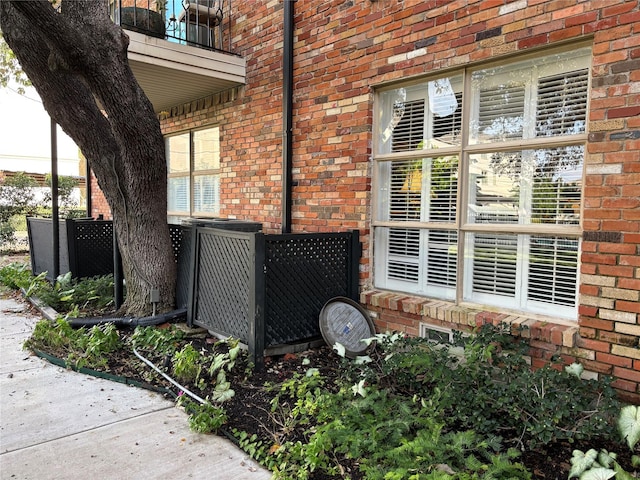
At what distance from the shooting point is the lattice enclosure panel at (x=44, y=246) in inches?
281

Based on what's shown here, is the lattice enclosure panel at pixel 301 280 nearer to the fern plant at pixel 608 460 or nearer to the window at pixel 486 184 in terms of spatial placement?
the window at pixel 486 184

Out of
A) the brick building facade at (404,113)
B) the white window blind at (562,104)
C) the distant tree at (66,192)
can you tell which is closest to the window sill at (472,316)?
the brick building facade at (404,113)

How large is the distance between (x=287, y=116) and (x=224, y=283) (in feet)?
6.80

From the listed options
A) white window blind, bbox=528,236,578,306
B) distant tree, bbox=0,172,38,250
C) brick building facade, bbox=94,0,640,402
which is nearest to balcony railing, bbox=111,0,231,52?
brick building facade, bbox=94,0,640,402

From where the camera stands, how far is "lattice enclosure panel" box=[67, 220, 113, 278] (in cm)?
684

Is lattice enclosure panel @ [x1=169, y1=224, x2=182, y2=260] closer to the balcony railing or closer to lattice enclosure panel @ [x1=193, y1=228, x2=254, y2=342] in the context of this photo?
lattice enclosure panel @ [x1=193, y1=228, x2=254, y2=342]

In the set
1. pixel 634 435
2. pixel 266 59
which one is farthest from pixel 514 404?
pixel 266 59

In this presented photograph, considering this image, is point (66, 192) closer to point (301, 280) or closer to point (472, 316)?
point (301, 280)

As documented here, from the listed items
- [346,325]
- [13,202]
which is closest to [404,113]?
[346,325]

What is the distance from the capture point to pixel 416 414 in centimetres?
302

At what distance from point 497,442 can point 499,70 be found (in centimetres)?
279

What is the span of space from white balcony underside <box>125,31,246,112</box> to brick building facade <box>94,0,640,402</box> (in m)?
0.22

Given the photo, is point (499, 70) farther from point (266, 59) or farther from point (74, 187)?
point (74, 187)

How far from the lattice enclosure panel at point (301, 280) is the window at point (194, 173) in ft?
9.90
